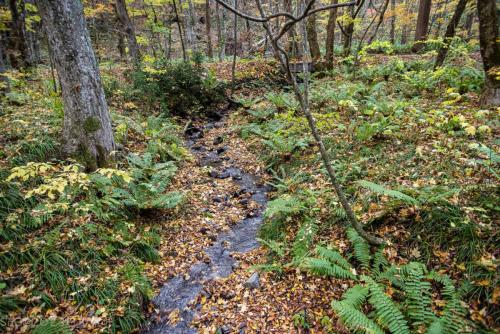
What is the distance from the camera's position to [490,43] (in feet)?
20.1

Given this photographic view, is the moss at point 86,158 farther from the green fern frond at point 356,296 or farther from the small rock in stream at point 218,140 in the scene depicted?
the green fern frond at point 356,296

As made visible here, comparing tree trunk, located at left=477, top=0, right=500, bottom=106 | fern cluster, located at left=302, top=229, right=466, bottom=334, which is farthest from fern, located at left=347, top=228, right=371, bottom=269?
tree trunk, located at left=477, top=0, right=500, bottom=106

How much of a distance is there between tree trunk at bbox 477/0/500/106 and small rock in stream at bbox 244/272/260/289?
6221mm

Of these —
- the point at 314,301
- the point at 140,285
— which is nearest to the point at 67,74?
the point at 140,285

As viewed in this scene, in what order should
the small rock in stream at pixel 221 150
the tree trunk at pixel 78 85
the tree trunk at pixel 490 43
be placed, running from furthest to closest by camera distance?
1. the small rock in stream at pixel 221 150
2. the tree trunk at pixel 490 43
3. the tree trunk at pixel 78 85

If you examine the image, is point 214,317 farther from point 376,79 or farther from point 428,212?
point 376,79

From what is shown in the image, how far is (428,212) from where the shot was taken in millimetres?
3855

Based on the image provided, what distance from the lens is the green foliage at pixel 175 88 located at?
419 inches

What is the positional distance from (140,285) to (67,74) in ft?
13.2

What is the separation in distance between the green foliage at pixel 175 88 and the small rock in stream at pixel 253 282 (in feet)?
27.3

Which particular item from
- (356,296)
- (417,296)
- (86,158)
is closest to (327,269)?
(356,296)

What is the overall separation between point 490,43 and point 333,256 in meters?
6.00

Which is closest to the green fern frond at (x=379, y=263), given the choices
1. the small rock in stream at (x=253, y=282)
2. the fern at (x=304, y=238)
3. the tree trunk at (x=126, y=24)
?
the fern at (x=304, y=238)

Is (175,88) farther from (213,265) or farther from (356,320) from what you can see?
(356,320)
